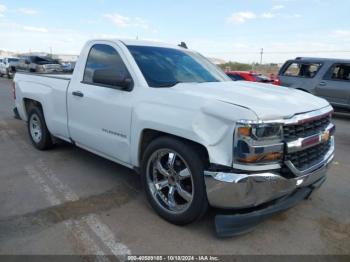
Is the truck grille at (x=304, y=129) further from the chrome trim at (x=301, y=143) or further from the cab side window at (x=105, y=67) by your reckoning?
the cab side window at (x=105, y=67)

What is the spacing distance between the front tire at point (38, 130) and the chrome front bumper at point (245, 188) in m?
3.71

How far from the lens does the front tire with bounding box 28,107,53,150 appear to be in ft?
18.5

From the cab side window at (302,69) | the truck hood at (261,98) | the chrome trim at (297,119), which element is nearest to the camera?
the chrome trim at (297,119)

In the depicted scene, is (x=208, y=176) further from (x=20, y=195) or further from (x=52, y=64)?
(x=52, y=64)

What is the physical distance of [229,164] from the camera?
2.81m

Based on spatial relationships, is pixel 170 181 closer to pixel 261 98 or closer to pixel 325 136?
pixel 261 98

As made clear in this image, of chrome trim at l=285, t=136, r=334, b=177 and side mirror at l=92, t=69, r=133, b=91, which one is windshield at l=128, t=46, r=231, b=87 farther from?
chrome trim at l=285, t=136, r=334, b=177

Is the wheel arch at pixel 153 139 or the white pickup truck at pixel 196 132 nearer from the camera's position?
the white pickup truck at pixel 196 132

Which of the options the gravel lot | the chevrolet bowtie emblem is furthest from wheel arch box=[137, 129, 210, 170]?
the chevrolet bowtie emblem

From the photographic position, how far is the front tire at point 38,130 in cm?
565

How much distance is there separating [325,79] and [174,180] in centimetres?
917

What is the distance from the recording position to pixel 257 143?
2764mm

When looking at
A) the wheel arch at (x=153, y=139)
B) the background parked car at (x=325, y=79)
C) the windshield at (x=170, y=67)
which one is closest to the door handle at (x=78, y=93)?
the windshield at (x=170, y=67)

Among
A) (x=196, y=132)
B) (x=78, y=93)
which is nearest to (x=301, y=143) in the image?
(x=196, y=132)
